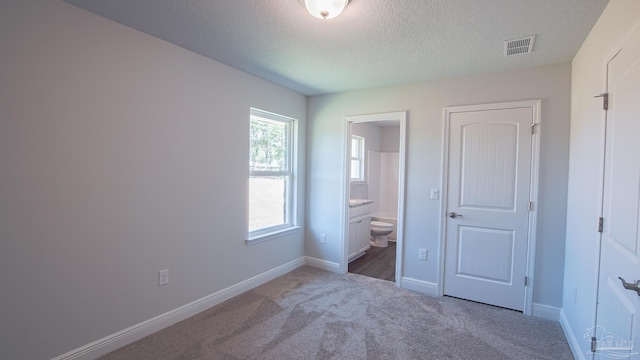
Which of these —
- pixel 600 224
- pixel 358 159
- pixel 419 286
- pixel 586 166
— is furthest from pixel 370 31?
pixel 358 159

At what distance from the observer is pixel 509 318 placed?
272cm

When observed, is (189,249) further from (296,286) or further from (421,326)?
(421,326)

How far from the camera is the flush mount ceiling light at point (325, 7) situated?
172cm

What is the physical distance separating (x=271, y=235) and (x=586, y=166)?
2997 mm

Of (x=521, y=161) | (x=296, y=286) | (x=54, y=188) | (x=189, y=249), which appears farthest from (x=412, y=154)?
(x=54, y=188)

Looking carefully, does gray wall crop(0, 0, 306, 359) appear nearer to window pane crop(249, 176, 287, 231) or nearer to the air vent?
window pane crop(249, 176, 287, 231)

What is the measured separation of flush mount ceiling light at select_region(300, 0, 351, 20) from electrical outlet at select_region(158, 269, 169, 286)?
2298 mm

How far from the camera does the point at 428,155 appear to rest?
329 cm

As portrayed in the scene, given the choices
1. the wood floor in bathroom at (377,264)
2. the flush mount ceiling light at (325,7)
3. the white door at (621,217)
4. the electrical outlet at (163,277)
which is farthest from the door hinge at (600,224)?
the electrical outlet at (163,277)

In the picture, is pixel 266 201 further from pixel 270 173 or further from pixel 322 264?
pixel 322 264

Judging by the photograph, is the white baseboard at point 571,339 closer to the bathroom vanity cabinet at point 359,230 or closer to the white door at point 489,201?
the white door at point 489,201

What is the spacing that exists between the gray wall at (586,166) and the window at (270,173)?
2.91 meters

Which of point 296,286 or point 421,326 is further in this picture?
point 296,286

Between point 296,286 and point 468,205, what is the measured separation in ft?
6.87
